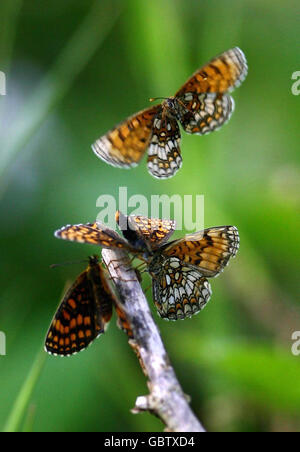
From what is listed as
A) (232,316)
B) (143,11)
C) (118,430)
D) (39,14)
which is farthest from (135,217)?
(39,14)

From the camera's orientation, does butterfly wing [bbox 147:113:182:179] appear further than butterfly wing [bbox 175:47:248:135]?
Yes

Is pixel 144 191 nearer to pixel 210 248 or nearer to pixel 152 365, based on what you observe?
pixel 210 248

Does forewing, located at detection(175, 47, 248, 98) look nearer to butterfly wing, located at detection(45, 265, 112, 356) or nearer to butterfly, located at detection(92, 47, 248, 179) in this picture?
butterfly, located at detection(92, 47, 248, 179)

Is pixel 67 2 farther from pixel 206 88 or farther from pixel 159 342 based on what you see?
pixel 159 342

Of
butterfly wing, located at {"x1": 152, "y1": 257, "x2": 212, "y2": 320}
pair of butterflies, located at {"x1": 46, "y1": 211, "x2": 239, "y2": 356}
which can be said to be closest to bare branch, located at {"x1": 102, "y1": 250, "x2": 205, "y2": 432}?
pair of butterflies, located at {"x1": 46, "y1": 211, "x2": 239, "y2": 356}

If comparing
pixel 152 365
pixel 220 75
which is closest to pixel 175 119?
pixel 220 75

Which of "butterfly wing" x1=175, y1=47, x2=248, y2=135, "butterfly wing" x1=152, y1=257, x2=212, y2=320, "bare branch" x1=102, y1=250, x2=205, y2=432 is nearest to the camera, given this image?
"bare branch" x1=102, y1=250, x2=205, y2=432
